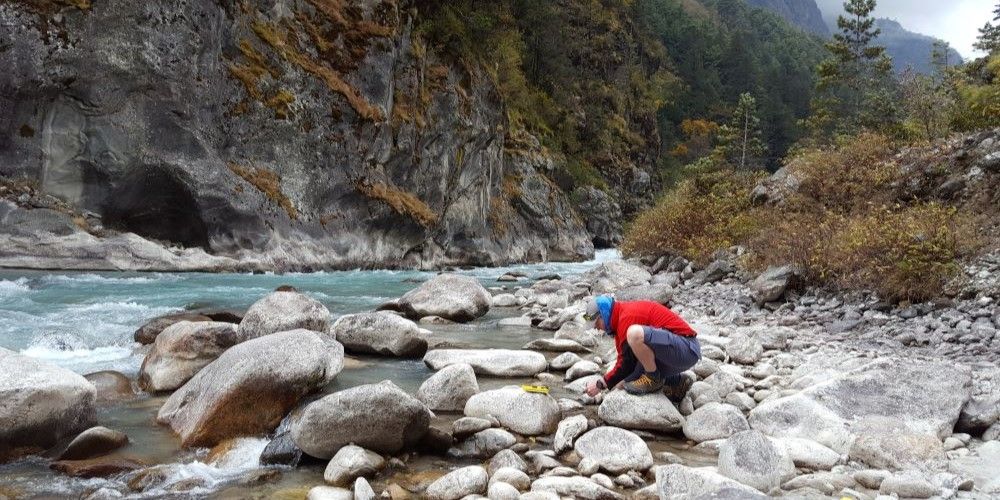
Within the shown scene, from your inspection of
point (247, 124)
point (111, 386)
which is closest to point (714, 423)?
point (111, 386)

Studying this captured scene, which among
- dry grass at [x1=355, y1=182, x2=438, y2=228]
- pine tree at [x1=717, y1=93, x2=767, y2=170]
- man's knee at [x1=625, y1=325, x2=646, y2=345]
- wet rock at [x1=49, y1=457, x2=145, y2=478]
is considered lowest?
wet rock at [x1=49, y1=457, x2=145, y2=478]

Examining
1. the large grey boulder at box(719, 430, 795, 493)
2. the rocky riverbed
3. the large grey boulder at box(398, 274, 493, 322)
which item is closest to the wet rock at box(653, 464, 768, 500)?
the rocky riverbed

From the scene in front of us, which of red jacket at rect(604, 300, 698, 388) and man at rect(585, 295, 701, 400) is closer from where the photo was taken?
man at rect(585, 295, 701, 400)

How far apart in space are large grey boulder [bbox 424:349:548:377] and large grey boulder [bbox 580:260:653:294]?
27.6 feet

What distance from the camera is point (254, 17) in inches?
902

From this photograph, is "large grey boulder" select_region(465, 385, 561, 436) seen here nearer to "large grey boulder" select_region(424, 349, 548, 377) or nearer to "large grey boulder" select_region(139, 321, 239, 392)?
"large grey boulder" select_region(424, 349, 548, 377)

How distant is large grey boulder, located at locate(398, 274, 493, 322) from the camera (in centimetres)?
1246

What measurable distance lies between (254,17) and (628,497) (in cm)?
2346

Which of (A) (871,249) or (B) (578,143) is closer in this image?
(A) (871,249)

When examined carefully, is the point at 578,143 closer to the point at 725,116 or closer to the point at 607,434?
the point at 725,116

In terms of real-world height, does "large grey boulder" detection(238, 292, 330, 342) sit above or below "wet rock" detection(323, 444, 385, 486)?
above

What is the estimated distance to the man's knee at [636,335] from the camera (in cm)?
591

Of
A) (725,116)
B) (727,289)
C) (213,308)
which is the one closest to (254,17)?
(213,308)

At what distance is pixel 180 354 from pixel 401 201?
2077cm
